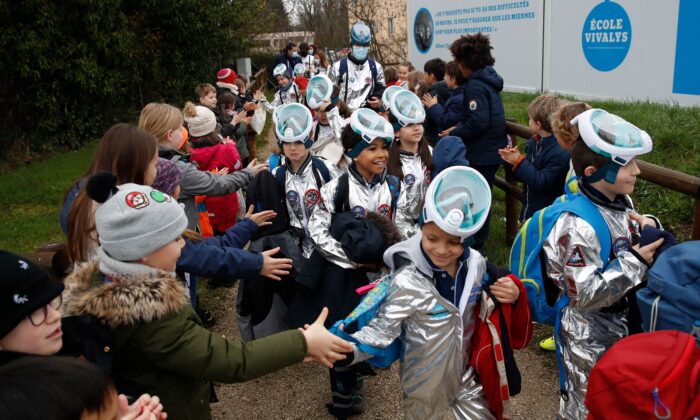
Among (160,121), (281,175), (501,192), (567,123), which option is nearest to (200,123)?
(160,121)

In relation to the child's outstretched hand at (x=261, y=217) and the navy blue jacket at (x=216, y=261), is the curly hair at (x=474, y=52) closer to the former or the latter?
the child's outstretched hand at (x=261, y=217)

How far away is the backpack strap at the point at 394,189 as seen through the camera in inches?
153

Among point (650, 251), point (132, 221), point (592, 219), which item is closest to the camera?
point (132, 221)

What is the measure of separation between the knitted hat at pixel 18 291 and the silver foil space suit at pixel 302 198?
2.28m

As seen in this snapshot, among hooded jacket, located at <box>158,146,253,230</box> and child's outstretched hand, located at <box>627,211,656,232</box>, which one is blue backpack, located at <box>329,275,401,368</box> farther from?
hooded jacket, located at <box>158,146,253,230</box>

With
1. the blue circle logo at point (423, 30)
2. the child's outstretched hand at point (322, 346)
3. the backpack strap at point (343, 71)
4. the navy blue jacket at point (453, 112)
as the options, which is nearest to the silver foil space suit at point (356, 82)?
the backpack strap at point (343, 71)

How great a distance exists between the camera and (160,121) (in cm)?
434

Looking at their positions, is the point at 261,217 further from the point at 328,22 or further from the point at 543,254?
the point at 328,22

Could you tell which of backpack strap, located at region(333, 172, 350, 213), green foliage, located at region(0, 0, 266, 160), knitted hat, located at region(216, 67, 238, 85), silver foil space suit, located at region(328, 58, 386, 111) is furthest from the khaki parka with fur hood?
green foliage, located at region(0, 0, 266, 160)

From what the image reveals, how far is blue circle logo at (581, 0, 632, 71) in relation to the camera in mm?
9531

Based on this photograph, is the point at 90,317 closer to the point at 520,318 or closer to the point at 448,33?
the point at 520,318

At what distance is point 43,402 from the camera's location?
1364mm

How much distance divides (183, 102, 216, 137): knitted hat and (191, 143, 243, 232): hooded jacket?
16cm

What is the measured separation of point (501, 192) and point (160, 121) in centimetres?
468
